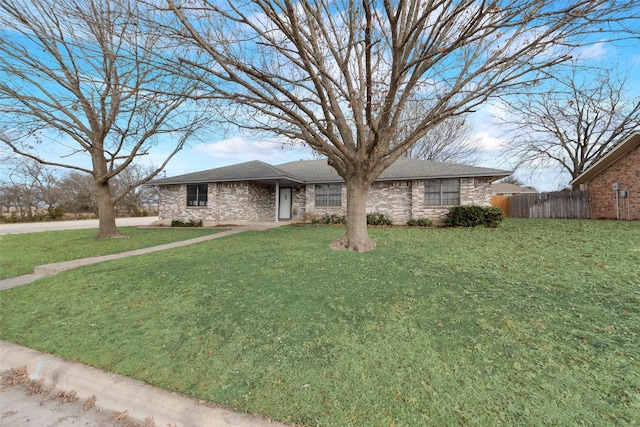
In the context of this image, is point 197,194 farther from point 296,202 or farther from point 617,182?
point 617,182

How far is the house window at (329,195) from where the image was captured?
49.6ft

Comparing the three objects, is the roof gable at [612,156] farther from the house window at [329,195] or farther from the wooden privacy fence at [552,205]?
the house window at [329,195]

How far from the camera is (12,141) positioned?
945 cm

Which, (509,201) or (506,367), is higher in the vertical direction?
(509,201)

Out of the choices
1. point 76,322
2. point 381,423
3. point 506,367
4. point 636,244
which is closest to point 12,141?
point 76,322

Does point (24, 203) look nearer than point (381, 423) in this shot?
No

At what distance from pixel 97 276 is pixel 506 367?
6731 mm

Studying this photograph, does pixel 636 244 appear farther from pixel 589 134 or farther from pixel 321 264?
pixel 589 134

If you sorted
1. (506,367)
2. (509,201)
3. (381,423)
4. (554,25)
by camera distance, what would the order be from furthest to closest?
(509,201) → (554,25) → (506,367) → (381,423)

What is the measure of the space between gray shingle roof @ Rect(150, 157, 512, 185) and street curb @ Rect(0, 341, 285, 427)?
11.7 meters

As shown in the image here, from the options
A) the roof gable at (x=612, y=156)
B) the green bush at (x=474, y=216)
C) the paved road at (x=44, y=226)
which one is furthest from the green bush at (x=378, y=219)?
the paved road at (x=44, y=226)

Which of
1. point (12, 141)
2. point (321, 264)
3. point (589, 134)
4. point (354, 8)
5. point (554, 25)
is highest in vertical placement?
point (589, 134)

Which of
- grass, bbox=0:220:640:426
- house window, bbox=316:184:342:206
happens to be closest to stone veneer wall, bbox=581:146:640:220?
grass, bbox=0:220:640:426

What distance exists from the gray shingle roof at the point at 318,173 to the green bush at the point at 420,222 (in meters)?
2.08
